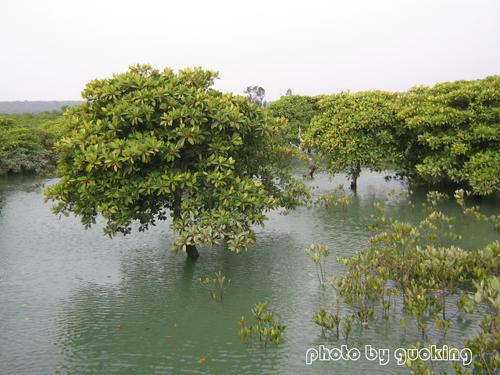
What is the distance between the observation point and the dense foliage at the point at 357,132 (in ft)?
75.0

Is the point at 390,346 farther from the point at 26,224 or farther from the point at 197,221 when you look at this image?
the point at 26,224

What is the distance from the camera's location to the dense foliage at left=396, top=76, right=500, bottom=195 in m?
19.5

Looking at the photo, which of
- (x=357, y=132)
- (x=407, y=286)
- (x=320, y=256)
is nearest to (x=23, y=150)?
(x=357, y=132)

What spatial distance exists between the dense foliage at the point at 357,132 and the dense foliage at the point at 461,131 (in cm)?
108

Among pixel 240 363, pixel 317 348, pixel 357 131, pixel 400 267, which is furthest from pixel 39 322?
pixel 357 131

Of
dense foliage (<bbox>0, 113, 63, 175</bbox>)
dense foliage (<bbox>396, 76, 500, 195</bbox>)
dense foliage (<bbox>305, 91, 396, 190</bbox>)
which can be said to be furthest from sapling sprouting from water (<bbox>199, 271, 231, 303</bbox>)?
dense foliage (<bbox>0, 113, 63, 175</bbox>)

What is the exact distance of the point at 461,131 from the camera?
2044 cm

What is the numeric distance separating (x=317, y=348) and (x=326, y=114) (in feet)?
55.3

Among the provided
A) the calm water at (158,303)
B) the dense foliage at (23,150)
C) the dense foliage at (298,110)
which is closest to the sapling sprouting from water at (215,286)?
the calm water at (158,303)

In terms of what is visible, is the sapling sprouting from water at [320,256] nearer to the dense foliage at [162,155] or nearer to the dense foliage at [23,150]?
the dense foliage at [162,155]

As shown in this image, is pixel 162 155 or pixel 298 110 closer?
pixel 162 155

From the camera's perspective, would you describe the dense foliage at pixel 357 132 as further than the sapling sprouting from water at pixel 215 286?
Yes

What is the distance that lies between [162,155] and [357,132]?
45.0ft

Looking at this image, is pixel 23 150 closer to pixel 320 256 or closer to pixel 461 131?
pixel 320 256
